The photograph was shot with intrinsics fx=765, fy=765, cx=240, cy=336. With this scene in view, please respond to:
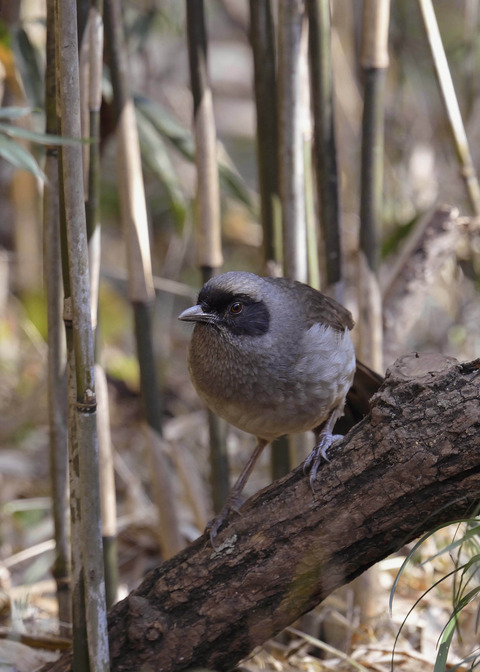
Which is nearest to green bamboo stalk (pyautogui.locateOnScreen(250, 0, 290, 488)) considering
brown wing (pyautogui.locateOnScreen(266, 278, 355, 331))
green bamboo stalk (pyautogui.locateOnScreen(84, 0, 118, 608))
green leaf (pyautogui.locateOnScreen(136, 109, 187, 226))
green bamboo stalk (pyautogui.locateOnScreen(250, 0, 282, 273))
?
green bamboo stalk (pyautogui.locateOnScreen(250, 0, 282, 273))

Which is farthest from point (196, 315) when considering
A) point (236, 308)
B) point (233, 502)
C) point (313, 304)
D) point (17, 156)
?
point (17, 156)

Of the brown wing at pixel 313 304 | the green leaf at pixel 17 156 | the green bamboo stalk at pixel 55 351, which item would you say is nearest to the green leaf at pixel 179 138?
the brown wing at pixel 313 304

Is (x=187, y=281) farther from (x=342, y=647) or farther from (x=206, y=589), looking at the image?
(x=206, y=589)

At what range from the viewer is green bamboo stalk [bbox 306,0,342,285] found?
8.34ft

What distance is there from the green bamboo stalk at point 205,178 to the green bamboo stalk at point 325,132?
14.4 inches

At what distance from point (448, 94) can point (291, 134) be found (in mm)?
762

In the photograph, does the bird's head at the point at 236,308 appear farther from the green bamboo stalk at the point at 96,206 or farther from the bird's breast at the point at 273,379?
the green bamboo stalk at the point at 96,206

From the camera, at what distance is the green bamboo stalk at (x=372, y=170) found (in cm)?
265

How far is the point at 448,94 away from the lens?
290 centimetres

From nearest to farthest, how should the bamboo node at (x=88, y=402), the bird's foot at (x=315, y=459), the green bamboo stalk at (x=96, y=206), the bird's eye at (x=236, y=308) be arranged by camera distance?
the bamboo node at (x=88, y=402) → the bird's foot at (x=315, y=459) → the green bamboo stalk at (x=96, y=206) → the bird's eye at (x=236, y=308)

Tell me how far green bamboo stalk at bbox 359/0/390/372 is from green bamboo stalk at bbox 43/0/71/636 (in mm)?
1089

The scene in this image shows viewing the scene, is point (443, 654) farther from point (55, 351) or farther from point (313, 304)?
point (55, 351)

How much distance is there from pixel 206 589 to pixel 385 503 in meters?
0.60

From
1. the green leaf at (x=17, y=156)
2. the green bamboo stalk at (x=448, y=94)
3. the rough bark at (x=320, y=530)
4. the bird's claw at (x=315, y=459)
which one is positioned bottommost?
the rough bark at (x=320, y=530)
